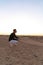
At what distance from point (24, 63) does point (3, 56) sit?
68.8 inches

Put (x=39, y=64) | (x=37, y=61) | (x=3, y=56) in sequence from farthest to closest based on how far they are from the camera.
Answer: (x=3, y=56) < (x=37, y=61) < (x=39, y=64)

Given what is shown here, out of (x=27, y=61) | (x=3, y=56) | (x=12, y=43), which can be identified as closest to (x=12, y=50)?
(x=12, y=43)

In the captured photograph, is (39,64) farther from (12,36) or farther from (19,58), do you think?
(12,36)

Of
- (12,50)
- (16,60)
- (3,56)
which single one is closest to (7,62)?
(16,60)

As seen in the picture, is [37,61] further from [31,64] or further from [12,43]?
[12,43]

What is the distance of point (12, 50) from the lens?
45.0ft

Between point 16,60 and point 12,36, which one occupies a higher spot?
point 12,36

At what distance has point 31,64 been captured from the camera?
10.5 meters

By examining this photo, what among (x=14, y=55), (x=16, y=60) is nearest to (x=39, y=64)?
(x=16, y=60)

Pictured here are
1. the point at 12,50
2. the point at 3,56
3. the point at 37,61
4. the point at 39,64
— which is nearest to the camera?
the point at 39,64

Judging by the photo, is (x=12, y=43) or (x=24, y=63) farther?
(x=12, y=43)

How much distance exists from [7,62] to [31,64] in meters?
1.08

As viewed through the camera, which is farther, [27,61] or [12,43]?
[12,43]

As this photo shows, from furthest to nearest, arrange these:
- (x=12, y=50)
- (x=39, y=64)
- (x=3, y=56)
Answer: (x=12, y=50)
(x=3, y=56)
(x=39, y=64)
